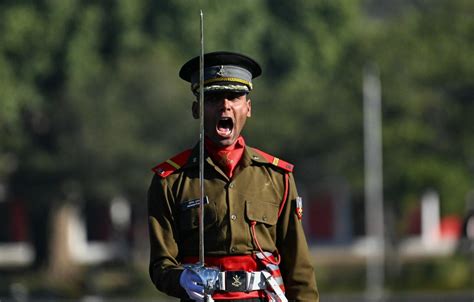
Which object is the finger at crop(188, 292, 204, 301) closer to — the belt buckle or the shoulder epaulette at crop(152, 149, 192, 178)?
the belt buckle

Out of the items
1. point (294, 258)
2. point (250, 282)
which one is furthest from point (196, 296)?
point (294, 258)

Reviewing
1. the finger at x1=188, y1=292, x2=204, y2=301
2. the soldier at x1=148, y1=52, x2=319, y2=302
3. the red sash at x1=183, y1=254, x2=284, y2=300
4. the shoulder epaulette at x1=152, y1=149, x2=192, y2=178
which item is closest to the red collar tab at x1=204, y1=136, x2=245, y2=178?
the soldier at x1=148, y1=52, x2=319, y2=302

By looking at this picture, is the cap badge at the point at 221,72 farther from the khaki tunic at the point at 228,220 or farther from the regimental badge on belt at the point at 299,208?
the regimental badge on belt at the point at 299,208

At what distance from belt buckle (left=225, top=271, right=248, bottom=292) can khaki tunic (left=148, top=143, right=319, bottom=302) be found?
0.33ft

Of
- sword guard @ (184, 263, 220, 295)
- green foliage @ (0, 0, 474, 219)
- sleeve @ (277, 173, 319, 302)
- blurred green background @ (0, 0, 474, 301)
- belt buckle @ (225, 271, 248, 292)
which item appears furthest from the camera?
green foliage @ (0, 0, 474, 219)

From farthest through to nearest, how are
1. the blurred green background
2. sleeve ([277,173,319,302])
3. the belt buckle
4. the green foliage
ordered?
1. the green foliage
2. the blurred green background
3. sleeve ([277,173,319,302])
4. the belt buckle

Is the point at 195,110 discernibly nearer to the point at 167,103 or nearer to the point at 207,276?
the point at 207,276

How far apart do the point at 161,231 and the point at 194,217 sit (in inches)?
6.2

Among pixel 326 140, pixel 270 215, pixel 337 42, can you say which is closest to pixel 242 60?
pixel 270 215

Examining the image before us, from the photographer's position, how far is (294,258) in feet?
21.2

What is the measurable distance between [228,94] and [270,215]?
1.86ft

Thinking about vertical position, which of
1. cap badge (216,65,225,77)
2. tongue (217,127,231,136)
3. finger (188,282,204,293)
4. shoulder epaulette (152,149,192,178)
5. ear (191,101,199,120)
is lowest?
finger (188,282,204,293)

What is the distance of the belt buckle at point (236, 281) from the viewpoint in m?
6.34

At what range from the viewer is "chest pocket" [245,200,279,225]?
6.44 m
